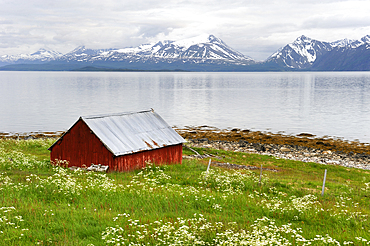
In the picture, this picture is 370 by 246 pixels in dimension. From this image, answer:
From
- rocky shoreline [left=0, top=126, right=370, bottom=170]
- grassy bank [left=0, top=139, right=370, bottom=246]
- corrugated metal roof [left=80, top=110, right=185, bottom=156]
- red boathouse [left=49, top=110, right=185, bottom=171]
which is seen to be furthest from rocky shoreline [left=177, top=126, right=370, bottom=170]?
grassy bank [left=0, top=139, right=370, bottom=246]

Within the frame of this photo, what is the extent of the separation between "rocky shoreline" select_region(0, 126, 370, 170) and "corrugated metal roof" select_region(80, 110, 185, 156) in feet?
56.1

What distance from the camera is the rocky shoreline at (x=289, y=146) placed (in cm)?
4025

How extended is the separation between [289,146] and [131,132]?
28410 millimetres

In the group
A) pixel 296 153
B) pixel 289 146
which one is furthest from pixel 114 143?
pixel 289 146

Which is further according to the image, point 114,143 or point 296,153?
point 296,153

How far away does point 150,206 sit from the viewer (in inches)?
526

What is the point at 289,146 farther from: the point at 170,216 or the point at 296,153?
the point at 170,216

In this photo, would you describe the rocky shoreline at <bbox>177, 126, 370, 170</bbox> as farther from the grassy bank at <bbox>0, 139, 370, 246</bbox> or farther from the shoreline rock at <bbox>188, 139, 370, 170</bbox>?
the grassy bank at <bbox>0, 139, 370, 246</bbox>

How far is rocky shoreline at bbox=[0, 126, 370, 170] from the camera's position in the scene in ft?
133

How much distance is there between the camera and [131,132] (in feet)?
83.8

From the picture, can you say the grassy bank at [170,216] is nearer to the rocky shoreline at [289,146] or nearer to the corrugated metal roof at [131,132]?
the corrugated metal roof at [131,132]

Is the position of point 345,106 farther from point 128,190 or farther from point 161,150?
point 128,190

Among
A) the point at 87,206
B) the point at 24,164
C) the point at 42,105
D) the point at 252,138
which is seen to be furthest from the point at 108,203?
the point at 42,105

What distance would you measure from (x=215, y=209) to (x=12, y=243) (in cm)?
732
